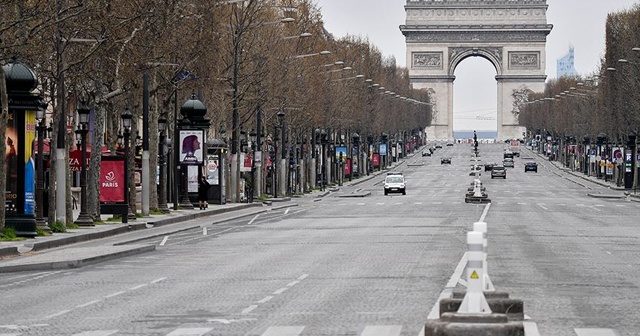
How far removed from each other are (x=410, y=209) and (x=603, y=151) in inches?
3028

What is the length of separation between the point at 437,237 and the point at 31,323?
81.2 feet

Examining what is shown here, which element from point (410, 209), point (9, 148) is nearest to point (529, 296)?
point (9, 148)

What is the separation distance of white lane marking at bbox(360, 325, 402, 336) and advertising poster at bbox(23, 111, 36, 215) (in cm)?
2306

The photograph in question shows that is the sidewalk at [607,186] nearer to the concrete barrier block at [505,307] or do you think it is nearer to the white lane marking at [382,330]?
the white lane marking at [382,330]

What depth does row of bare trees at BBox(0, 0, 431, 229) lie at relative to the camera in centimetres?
4597

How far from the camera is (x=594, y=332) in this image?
60.0ft

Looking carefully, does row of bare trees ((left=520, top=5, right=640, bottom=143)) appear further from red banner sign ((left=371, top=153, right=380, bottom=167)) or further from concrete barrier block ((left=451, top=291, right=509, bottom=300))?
concrete barrier block ((left=451, top=291, right=509, bottom=300))

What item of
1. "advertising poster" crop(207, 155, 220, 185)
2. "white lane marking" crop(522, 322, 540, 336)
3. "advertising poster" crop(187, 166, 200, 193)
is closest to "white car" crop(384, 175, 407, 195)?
"advertising poster" crop(207, 155, 220, 185)

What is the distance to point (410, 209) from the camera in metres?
72.8

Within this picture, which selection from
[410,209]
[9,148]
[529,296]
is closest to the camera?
[529,296]

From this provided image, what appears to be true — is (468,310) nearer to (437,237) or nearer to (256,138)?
(437,237)

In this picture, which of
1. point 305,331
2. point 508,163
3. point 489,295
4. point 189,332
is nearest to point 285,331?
point 305,331

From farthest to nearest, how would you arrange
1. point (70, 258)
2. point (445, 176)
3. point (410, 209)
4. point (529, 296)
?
point (445, 176), point (410, 209), point (70, 258), point (529, 296)

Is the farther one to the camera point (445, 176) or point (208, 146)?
point (445, 176)
